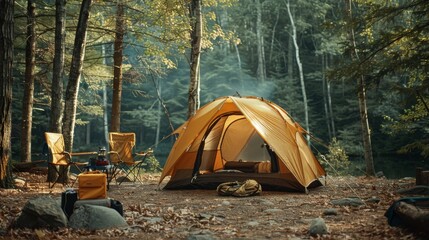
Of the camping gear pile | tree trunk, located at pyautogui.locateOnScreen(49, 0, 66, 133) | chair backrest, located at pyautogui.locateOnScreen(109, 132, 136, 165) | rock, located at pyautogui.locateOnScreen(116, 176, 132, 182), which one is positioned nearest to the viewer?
the camping gear pile

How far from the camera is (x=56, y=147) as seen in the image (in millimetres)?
7754

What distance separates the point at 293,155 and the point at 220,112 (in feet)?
5.63

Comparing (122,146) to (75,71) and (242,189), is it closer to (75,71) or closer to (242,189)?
(75,71)

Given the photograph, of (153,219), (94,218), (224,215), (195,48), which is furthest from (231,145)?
(94,218)

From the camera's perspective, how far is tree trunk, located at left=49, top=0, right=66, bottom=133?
27.9ft

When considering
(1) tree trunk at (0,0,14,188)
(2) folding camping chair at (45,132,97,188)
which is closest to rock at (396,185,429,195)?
(2) folding camping chair at (45,132,97,188)

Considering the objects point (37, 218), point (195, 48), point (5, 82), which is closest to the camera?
point (37, 218)

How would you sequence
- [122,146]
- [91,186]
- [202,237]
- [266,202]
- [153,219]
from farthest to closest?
1. [122,146]
2. [266,202]
3. [91,186]
4. [153,219]
5. [202,237]

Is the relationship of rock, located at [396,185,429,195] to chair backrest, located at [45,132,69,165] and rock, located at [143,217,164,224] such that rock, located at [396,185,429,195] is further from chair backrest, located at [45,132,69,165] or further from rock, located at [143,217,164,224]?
chair backrest, located at [45,132,69,165]

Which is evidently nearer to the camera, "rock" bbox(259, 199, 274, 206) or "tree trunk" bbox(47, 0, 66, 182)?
"rock" bbox(259, 199, 274, 206)

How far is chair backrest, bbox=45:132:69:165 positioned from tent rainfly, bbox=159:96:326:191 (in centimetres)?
179

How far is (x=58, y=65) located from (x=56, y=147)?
1736mm

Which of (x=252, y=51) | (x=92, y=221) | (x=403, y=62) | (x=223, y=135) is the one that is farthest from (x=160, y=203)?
(x=252, y=51)

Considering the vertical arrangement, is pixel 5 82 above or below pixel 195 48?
below
